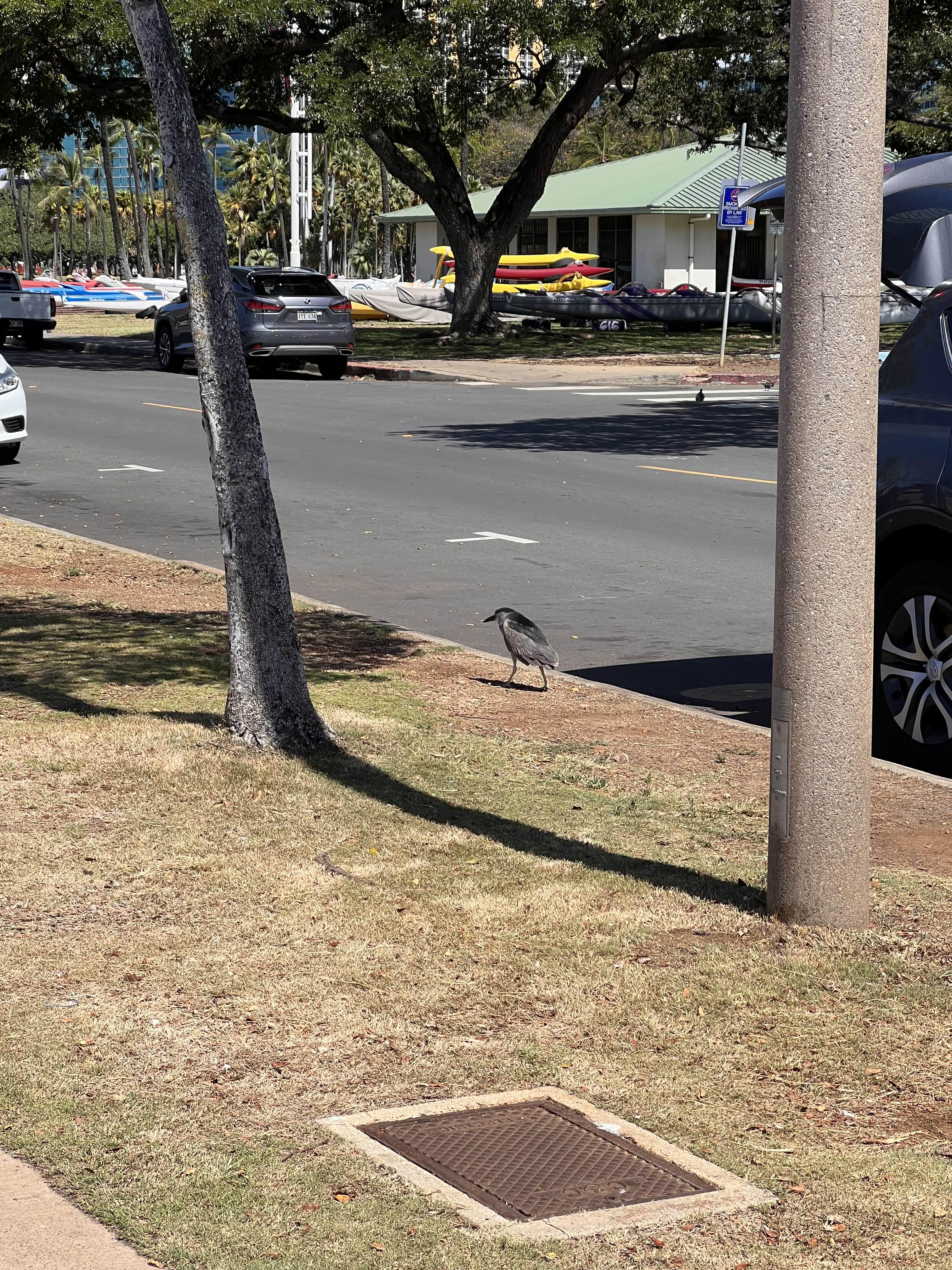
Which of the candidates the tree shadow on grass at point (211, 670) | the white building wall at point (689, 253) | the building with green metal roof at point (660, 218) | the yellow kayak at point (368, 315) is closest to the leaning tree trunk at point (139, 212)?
the building with green metal roof at point (660, 218)

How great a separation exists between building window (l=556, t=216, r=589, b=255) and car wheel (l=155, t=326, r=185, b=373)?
36.4m

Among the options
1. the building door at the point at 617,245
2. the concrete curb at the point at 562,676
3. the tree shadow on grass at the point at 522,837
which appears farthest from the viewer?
the building door at the point at 617,245

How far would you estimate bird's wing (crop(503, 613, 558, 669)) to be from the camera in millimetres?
8008

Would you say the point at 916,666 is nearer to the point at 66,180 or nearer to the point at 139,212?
the point at 139,212

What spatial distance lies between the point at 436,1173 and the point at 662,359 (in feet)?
108

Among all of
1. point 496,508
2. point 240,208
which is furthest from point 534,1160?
point 240,208

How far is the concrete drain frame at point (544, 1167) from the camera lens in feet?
10.9

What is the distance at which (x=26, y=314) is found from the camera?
38562mm

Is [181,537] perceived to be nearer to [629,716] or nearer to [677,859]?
[629,716]

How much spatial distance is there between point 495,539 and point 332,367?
19468mm

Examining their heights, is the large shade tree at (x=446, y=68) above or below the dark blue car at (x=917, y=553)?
above

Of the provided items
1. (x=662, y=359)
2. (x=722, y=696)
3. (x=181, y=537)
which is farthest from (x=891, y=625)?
(x=662, y=359)

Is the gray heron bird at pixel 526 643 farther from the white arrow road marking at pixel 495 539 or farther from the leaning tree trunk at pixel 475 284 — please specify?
the leaning tree trunk at pixel 475 284

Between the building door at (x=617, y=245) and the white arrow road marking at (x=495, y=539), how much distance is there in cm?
5282
